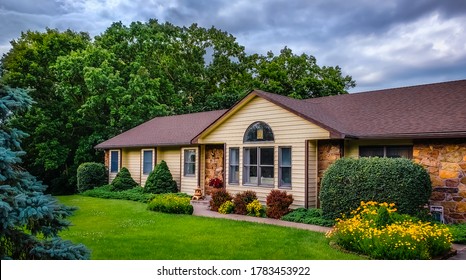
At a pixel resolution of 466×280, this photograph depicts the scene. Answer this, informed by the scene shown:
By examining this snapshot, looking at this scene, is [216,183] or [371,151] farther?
[216,183]

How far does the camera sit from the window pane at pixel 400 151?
1054 cm

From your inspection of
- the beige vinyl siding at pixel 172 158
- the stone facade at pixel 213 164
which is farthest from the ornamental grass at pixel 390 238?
the beige vinyl siding at pixel 172 158

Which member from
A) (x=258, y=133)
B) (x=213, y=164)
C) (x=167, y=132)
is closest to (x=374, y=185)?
(x=258, y=133)

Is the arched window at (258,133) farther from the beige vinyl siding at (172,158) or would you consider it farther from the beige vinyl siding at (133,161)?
the beige vinyl siding at (133,161)

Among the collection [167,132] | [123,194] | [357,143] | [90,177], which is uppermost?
[167,132]

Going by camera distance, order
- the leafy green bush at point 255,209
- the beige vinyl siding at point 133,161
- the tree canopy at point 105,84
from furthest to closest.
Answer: the tree canopy at point 105,84 → the beige vinyl siding at point 133,161 → the leafy green bush at point 255,209

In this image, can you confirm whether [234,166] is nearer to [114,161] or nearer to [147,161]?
[147,161]

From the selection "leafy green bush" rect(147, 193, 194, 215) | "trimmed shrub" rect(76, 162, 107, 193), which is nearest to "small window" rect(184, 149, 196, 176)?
"leafy green bush" rect(147, 193, 194, 215)

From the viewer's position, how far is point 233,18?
234 inches

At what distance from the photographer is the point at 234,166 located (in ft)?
44.9

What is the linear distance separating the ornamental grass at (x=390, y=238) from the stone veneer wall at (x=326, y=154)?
3892 mm

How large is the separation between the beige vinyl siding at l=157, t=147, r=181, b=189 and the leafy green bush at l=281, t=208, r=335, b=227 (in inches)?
290

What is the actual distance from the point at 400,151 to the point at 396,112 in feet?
5.95

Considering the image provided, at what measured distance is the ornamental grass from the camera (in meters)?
6.22
